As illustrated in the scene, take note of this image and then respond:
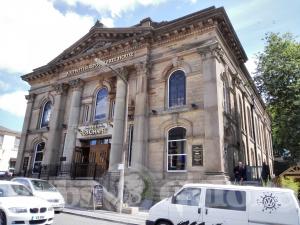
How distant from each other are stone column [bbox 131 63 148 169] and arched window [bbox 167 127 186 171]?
5.79ft

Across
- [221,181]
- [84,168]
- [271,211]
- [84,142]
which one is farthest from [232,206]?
[84,142]

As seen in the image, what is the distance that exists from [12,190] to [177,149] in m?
10.1

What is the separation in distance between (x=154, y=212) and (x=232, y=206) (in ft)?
7.61

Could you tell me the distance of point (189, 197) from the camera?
7.59 metres

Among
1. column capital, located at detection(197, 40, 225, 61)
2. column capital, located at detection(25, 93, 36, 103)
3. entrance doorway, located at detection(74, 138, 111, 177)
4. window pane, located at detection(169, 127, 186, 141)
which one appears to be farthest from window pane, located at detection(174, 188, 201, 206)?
column capital, located at detection(25, 93, 36, 103)

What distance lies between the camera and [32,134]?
81.7 ft

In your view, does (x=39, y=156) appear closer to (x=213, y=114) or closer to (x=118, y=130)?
(x=118, y=130)

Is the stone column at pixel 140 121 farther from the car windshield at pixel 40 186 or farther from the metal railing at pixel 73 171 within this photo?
the car windshield at pixel 40 186

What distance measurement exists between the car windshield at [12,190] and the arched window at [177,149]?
9.24 metres

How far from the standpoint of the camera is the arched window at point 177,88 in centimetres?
1769

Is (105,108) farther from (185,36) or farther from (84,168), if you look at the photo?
(185,36)

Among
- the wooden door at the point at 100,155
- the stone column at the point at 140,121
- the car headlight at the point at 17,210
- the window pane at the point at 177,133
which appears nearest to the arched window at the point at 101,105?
the wooden door at the point at 100,155

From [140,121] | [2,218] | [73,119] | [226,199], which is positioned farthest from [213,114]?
[73,119]

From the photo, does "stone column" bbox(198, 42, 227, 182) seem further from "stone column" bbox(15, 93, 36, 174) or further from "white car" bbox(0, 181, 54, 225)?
"stone column" bbox(15, 93, 36, 174)
